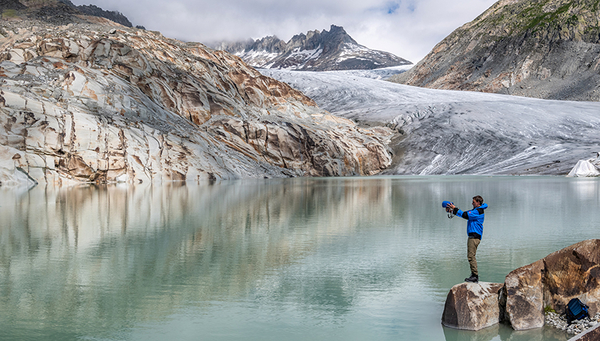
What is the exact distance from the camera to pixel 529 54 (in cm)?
8712

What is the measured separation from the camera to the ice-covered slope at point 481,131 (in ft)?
155

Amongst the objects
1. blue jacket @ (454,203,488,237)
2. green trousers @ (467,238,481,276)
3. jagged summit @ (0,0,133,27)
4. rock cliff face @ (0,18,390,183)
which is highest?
jagged summit @ (0,0,133,27)

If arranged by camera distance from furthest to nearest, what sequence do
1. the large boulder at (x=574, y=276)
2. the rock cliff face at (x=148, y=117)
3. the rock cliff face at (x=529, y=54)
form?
the rock cliff face at (x=529, y=54) < the rock cliff face at (x=148, y=117) < the large boulder at (x=574, y=276)

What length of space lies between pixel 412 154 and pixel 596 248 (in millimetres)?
49008

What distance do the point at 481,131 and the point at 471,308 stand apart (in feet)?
169

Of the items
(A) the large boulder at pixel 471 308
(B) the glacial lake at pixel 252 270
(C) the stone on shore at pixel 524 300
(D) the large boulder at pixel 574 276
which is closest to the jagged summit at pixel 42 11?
(B) the glacial lake at pixel 252 270

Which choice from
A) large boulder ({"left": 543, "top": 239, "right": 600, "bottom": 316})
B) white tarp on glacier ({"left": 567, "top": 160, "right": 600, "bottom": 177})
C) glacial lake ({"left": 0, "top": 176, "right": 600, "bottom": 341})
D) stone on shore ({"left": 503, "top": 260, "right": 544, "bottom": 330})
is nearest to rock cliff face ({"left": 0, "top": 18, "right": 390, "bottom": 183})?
glacial lake ({"left": 0, "top": 176, "right": 600, "bottom": 341})

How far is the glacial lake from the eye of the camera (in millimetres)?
5301

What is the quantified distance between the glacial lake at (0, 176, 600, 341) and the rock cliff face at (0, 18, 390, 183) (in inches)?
710

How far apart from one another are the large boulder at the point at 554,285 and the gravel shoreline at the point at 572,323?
9 cm

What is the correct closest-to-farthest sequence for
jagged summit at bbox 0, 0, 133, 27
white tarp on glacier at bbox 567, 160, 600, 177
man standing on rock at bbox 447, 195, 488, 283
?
man standing on rock at bbox 447, 195, 488, 283 < white tarp on glacier at bbox 567, 160, 600, 177 < jagged summit at bbox 0, 0, 133, 27

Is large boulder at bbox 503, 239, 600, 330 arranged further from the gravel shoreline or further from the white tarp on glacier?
the white tarp on glacier

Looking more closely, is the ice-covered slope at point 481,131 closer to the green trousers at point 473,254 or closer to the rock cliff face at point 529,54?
the rock cliff face at point 529,54

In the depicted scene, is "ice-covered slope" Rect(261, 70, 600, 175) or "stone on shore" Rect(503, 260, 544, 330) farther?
"ice-covered slope" Rect(261, 70, 600, 175)
